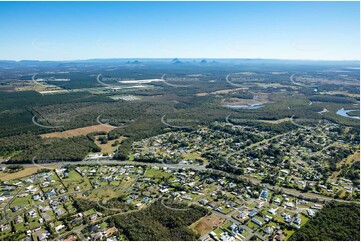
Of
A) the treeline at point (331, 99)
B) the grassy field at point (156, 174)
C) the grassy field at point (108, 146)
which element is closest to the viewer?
the grassy field at point (156, 174)

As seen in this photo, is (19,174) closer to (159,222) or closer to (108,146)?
(108,146)

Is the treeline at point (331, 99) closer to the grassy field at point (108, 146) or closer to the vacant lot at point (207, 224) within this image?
the grassy field at point (108, 146)

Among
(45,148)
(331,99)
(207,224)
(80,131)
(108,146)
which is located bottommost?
(207,224)

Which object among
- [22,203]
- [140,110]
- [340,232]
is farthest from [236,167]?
[140,110]

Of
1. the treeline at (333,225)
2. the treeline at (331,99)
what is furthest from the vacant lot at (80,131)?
the treeline at (331,99)

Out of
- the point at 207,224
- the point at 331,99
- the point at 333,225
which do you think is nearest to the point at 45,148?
the point at 207,224

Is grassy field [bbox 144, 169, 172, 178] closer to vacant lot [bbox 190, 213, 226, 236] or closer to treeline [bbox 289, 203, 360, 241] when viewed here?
vacant lot [bbox 190, 213, 226, 236]
